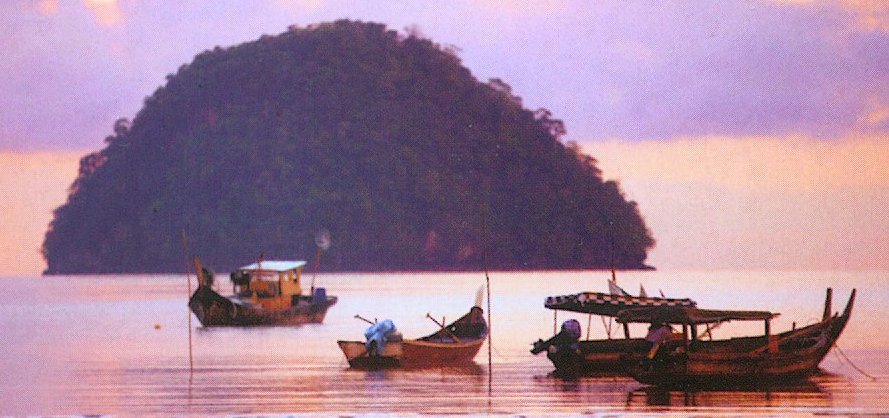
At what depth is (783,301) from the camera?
86.2m

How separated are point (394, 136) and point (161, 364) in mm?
98094

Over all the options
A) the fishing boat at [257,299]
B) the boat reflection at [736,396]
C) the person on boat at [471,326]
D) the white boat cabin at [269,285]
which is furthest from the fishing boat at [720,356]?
the white boat cabin at [269,285]

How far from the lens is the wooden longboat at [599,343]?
93.0 ft

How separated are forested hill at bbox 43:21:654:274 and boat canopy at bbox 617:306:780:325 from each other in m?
101

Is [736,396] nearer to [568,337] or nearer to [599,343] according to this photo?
[599,343]

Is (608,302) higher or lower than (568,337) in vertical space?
higher

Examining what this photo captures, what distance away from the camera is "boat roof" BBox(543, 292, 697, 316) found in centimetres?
2830

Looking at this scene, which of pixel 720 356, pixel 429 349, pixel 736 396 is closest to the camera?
pixel 736 396

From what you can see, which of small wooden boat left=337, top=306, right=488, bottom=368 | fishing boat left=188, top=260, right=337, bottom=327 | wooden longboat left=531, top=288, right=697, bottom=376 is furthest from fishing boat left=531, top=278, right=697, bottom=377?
fishing boat left=188, top=260, right=337, bottom=327

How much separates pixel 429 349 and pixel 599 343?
445cm

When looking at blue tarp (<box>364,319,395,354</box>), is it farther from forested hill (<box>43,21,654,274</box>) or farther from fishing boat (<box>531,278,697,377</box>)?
forested hill (<box>43,21,654,274</box>)

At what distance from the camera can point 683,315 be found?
2659cm

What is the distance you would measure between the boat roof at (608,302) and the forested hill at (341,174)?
99.0 m

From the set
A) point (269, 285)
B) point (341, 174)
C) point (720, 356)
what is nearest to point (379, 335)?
point (720, 356)
